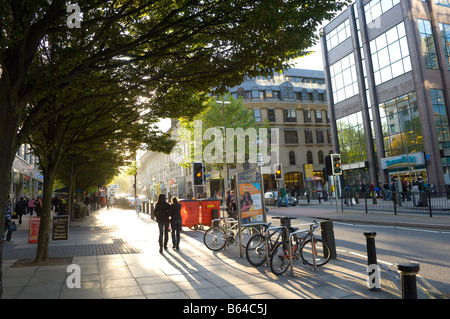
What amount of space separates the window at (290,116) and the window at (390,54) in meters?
21.8

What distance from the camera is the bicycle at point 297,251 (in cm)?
656

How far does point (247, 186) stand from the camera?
9.48 metres

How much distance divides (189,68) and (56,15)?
3.09 m

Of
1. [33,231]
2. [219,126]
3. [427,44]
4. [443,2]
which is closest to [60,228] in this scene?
[33,231]

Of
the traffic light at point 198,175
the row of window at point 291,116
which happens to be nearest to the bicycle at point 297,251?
the traffic light at point 198,175

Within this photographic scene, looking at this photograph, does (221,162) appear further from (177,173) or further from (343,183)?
(177,173)

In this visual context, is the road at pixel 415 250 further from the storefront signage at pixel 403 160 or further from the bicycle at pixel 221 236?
the storefront signage at pixel 403 160

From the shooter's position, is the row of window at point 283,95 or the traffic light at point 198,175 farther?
the row of window at point 283,95

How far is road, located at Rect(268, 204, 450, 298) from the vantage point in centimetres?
573

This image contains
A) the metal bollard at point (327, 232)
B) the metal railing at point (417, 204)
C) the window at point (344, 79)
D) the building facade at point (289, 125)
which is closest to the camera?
the metal bollard at point (327, 232)

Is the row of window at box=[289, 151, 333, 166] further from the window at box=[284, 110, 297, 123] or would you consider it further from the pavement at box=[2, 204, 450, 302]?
the pavement at box=[2, 204, 450, 302]

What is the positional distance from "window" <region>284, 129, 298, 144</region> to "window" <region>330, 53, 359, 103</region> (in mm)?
15057

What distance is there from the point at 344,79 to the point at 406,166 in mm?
12982
